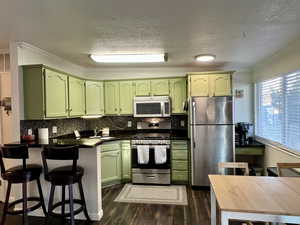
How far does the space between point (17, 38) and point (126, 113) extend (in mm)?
2429

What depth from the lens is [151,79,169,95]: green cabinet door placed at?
4.41 m

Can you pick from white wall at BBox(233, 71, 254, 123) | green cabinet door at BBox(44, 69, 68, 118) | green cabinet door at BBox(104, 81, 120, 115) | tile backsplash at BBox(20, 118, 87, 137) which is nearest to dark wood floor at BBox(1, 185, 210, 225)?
tile backsplash at BBox(20, 118, 87, 137)

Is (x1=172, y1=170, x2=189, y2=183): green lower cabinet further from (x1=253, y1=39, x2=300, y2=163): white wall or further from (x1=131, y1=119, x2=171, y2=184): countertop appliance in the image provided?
(x1=253, y1=39, x2=300, y2=163): white wall

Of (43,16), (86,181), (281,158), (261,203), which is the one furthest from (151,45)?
(281,158)

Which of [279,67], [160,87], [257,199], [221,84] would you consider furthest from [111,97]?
[257,199]

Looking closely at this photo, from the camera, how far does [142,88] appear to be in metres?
4.47

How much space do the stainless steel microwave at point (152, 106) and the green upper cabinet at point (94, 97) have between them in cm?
79

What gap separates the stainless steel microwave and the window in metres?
1.94

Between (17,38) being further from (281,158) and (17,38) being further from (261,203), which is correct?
(281,158)

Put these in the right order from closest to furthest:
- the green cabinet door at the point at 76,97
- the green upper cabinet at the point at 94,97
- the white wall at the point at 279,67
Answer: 1. the white wall at the point at 279,67
2. the green cabinet door at the point at 76,97
3. the green upper cabinet at the point at 94,97

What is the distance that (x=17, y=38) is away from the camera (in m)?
2.74

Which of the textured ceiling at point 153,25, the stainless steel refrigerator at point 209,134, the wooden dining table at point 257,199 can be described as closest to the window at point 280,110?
the textured ceiling at point 153,25

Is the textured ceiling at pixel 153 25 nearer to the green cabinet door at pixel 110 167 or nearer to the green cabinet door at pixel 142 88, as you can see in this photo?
the green cabinet door at pixel 142 88

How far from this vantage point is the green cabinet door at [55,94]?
9.91ft
